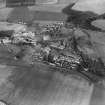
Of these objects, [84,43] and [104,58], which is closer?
[104,58]

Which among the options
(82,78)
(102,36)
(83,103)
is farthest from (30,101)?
(102,36)

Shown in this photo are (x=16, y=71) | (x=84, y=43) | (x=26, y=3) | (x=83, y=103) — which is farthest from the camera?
(x=26, y=3)

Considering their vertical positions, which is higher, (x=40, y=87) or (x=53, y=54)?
(x=53, y=54)

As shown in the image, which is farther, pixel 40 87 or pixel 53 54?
pixel 53 54

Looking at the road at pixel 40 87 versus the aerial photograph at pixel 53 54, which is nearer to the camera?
the road at pixel 40 87

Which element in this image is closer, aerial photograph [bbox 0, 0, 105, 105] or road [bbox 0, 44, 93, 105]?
road [bbox 0, 44, 93, 105]

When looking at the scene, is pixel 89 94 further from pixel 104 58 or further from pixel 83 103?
pixel 104 58

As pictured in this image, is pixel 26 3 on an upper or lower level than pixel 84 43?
upper

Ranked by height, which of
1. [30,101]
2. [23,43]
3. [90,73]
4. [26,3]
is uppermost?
[26,3]
